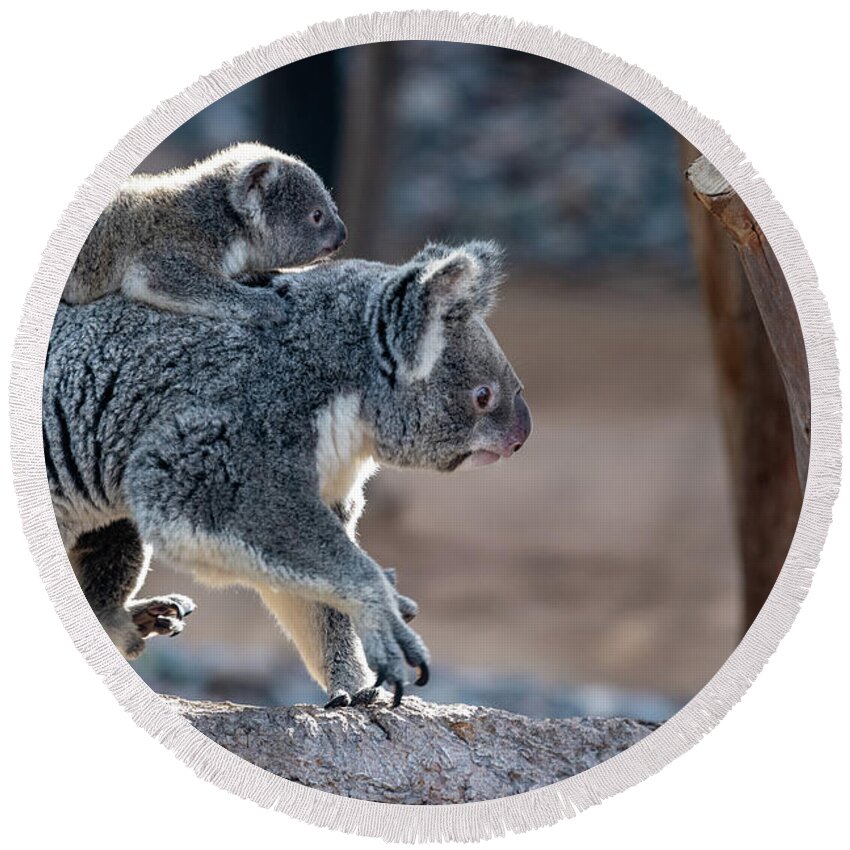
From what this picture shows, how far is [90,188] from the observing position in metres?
2.76

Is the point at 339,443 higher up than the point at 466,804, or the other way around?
the point at 339,443

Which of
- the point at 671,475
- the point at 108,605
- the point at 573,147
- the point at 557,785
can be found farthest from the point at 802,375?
the point at 573,147

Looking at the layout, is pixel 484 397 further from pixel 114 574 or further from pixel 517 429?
pixel 114 574

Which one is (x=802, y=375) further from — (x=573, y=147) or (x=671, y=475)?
(x=573, y=147)

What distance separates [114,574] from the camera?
10.1 ft

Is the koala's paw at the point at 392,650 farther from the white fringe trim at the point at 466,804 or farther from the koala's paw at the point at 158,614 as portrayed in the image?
the koala's paw at the point at 158,614

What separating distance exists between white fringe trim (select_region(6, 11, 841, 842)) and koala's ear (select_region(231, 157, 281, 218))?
1.04 ft

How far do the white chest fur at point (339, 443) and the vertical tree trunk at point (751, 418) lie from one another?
1.87 m

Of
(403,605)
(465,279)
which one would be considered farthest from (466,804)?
(465,279)

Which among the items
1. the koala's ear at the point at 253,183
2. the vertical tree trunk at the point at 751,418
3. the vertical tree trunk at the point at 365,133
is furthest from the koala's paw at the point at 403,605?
the vertical tree trunk at the point at 365,133

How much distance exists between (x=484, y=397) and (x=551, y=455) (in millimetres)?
6448

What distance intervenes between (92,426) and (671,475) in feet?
22.7

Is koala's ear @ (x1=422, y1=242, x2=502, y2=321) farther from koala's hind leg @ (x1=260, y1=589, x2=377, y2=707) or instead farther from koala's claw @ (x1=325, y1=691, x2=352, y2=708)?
koala's claw @ (x1=325, y1=691, x2=352, y2=708)

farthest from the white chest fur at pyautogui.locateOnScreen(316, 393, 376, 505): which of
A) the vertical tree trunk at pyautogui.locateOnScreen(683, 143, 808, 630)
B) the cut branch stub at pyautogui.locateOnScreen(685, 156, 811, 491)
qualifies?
the vertical tree trunk at pyautogui.locateOnScreen(683, 143, 808, 630)
